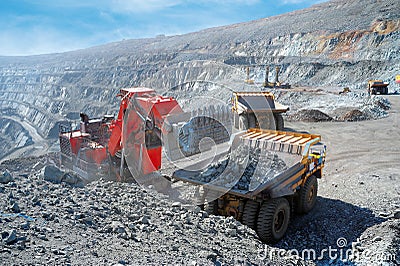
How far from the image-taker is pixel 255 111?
37.4 feet

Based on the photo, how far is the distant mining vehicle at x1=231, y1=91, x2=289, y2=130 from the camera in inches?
443

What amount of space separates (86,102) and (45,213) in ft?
154

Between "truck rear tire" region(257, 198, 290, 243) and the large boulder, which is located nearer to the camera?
the large boulder

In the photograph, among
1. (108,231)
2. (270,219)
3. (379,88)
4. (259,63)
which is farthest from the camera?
(259,63)

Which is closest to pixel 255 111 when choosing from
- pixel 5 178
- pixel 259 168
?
pixel 259 168

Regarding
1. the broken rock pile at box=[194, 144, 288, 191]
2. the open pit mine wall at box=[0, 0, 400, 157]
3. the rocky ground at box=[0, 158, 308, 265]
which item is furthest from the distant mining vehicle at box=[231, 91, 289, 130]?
the rocky ground at box=[0, 158, 308, 265]

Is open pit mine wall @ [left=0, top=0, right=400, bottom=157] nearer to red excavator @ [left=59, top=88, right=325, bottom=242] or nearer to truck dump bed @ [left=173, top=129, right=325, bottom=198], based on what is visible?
red excavator @ [left=59, top=88, right=325, bottom=242]

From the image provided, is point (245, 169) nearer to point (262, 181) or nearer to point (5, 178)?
point (262, 181)

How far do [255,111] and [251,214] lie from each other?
6793mm

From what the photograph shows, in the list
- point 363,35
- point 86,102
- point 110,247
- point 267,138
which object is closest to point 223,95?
point 267,138

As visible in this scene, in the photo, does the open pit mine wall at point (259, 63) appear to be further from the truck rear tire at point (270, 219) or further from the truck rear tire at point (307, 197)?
the truck rear tire at point (270, 219)

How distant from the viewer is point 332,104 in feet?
61.1

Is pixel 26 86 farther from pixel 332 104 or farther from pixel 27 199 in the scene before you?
pixel 27 199

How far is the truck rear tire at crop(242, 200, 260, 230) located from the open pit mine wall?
6690mm
